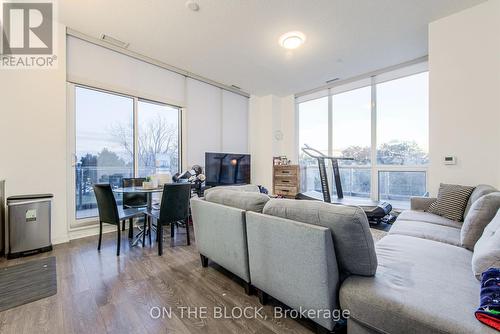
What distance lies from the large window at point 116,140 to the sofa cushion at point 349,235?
3433 millimetres

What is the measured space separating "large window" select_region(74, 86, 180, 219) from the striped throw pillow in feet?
13.6

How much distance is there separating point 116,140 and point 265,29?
115 inches

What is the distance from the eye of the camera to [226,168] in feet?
16.0

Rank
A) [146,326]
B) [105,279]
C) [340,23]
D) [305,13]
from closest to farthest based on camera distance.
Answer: [146,326] → [105,279] → [305,13] → [340,23]

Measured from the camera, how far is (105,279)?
1995mm

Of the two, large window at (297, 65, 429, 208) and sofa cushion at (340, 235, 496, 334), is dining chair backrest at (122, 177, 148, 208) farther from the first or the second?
large window at (297, 65, 429, 208)

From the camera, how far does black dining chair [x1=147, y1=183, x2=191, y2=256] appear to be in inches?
101

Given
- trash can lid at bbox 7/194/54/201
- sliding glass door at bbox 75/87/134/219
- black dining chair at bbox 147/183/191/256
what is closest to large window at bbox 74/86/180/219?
sliding glass door at bbox 75/87/134/219

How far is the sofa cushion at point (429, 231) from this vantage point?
1.76 metres

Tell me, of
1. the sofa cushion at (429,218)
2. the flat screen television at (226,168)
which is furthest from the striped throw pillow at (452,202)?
the flat screen television at (226,168)

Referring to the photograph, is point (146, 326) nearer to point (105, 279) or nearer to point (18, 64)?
point (105, 279)

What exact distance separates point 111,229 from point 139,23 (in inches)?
121

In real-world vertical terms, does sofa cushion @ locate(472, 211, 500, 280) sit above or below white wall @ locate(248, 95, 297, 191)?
below

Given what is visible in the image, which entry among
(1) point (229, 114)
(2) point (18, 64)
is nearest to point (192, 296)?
(2) point (18, 64)
